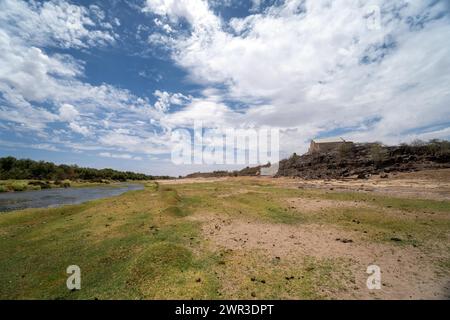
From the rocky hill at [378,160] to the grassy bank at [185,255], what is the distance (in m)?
31.9

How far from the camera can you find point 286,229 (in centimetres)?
1638

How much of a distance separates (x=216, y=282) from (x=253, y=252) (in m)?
3.55

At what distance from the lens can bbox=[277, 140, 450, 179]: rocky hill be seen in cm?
4747

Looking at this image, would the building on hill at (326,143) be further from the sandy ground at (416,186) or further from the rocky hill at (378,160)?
the sandy ground at (416,186)

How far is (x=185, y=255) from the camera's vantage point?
11.5 metres

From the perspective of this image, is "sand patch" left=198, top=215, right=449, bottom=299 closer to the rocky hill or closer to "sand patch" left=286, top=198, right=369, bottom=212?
"sand patch" left=286, top=198, right=369, bottom=212

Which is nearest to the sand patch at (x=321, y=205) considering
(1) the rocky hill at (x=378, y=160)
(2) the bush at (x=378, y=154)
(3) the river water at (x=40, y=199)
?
(1) the rocky hill at (x=378, y=160)

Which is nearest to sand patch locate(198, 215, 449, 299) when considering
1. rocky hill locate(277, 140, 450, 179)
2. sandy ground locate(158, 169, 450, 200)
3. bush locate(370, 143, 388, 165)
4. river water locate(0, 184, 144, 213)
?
sandy ground locate(158, 169, 450, 200)

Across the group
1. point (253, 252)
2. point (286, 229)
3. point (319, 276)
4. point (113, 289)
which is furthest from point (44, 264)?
point (286, 229)

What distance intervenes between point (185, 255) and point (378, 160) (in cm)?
5856

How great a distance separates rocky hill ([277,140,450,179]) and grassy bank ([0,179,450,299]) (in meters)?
31.9

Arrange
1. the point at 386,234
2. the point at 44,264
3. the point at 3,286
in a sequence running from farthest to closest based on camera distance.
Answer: the point at 386,234, the point at 44,264, the point at 3,286

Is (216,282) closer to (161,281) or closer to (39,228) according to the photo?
(161,281)

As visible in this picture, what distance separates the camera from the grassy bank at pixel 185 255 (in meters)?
8.83
